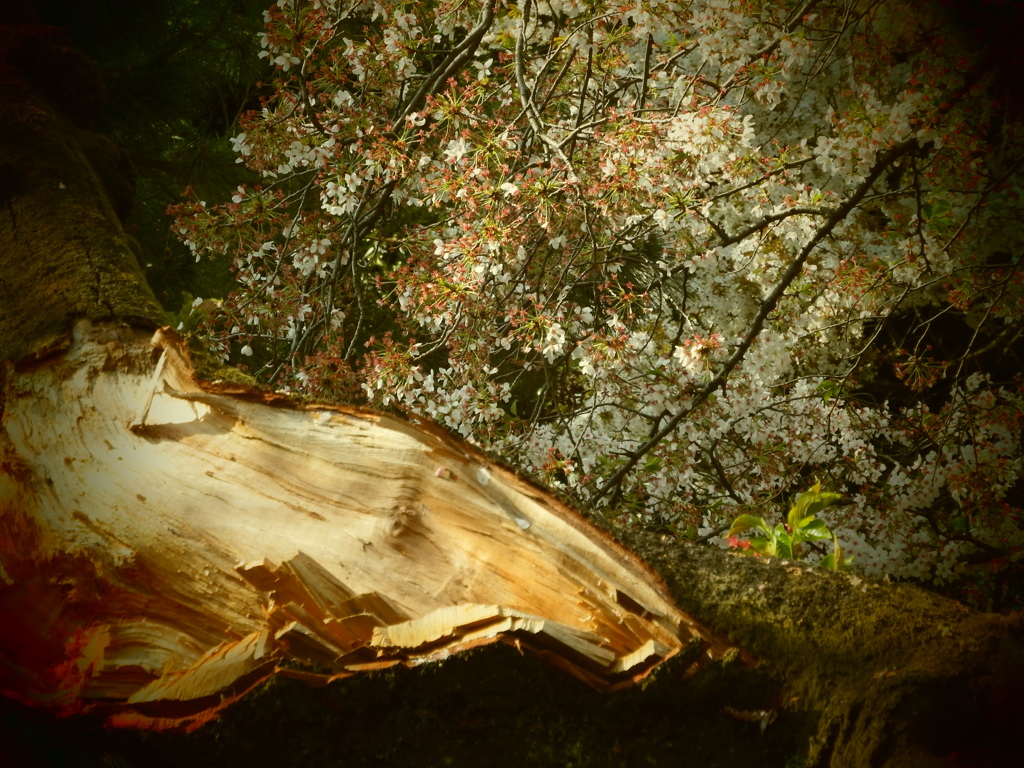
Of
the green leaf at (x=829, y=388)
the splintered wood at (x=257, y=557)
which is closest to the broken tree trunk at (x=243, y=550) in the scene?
the splintered wood at (x=257, y=557)

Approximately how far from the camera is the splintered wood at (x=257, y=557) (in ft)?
2.98

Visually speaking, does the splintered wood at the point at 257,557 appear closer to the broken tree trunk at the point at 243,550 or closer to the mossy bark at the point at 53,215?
the broken tree trunk at the point at 243,550

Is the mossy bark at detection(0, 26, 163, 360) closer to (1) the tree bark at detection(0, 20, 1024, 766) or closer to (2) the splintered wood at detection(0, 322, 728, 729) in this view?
(1) the tree bark at detection(0, 20, 1024, 766)

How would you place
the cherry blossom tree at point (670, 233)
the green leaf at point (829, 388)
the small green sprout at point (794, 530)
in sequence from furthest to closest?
the green leaf at point (829, 388)
the cherry blossom tree at point (670, 233)
the small green sprout at point (794, 530)

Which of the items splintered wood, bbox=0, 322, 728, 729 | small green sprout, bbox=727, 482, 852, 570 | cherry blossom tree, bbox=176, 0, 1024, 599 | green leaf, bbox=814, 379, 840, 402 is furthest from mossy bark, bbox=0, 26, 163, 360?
green leaf, bbox=814, 379, 840, 402

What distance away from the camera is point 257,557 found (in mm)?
1058

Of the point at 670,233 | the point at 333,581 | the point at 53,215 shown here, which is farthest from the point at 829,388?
the point at 53,215

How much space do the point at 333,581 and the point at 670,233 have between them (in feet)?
9.06

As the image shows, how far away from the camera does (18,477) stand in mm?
1160

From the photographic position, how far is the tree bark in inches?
34.6

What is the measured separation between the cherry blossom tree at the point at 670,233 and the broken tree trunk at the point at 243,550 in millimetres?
1211

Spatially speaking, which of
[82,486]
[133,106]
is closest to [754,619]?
[82,486]

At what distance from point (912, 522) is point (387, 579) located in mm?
3152

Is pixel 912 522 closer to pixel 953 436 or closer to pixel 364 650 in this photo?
pixel 953 436
